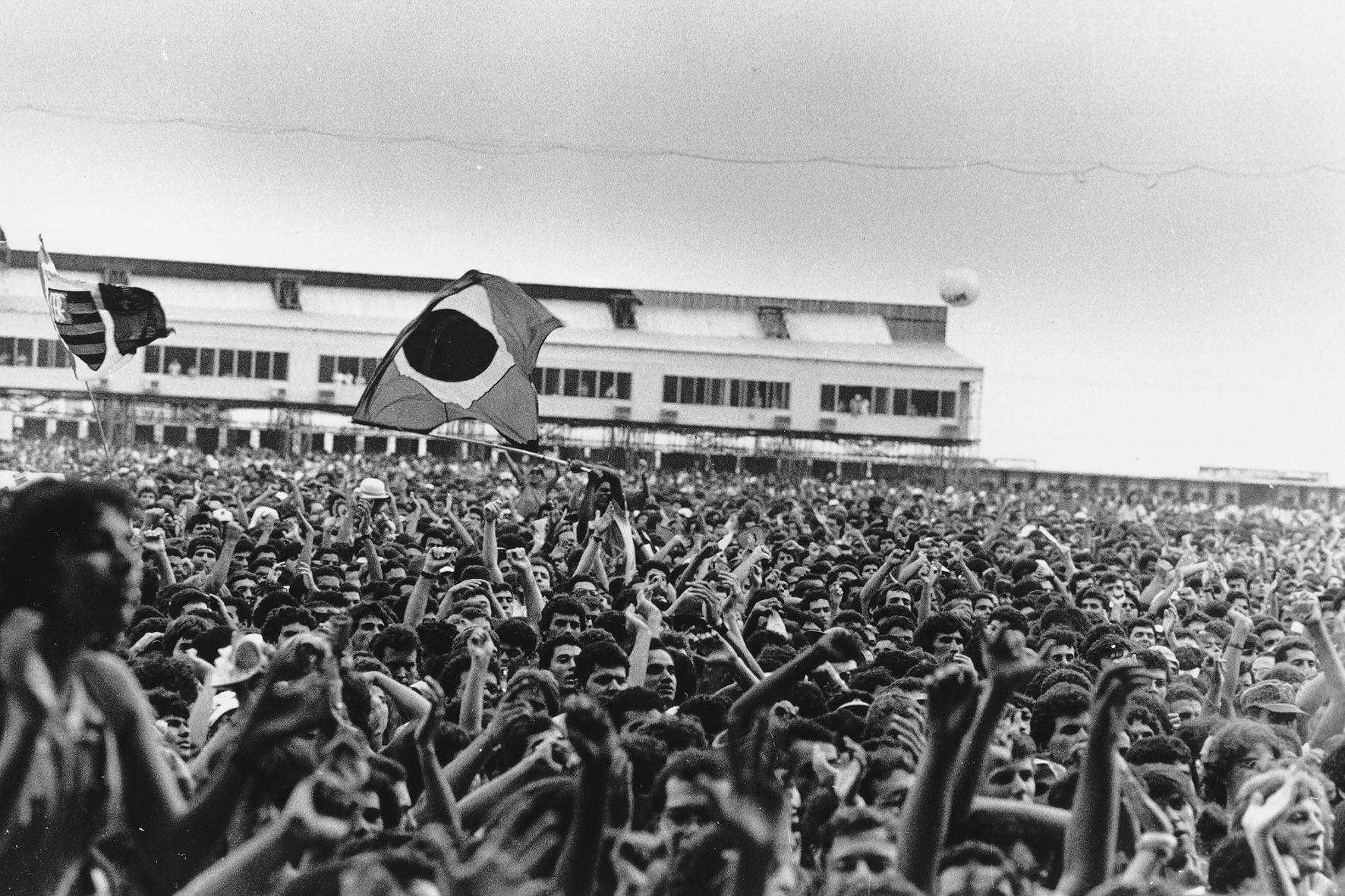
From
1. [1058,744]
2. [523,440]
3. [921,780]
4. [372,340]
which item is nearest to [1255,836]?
[921,780]

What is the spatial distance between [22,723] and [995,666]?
1789 mm

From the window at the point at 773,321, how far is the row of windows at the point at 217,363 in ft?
54.7

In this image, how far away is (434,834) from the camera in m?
3.46

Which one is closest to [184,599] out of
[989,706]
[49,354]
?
[989,706]

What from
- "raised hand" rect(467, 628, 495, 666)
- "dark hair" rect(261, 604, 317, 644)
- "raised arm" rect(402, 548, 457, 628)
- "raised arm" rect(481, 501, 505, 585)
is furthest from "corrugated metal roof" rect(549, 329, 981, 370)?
"raised hand" rect(467, 628, 495, 666)

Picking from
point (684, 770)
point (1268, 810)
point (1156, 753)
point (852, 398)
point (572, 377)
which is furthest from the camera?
point (852, 398)

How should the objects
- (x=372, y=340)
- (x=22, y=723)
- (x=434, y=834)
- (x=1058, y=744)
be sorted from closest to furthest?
(x=22, y=723)
(x=434, y=834)
(x=1058, y=744)
(x=372, y=340)

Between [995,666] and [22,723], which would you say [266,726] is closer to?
[22,723]

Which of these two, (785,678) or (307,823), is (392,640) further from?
(307,823)

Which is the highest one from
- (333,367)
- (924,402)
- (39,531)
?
(333,367)

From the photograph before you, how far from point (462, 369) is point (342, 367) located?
4645 cm

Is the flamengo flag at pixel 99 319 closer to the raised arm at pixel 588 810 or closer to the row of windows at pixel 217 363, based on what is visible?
the raised arm at pixel 588 810

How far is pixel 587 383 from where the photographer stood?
5747cm

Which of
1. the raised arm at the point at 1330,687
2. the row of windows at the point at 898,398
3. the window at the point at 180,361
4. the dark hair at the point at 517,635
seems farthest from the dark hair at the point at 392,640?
the window at the point at 180,361
